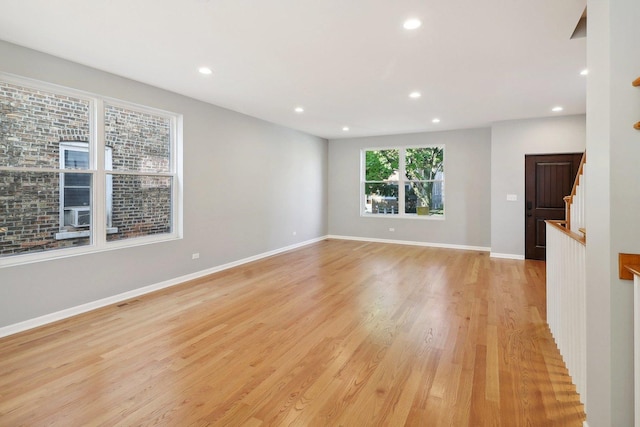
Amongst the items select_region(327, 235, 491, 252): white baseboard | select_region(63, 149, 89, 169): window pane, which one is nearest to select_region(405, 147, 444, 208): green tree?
select_region(327, 235, 491, 252): white baseboard

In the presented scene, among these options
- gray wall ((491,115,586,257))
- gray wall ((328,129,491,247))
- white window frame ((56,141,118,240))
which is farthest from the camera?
gray wall ((328,129,491,247))

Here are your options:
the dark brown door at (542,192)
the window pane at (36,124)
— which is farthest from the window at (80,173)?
Result: the dark brown door at (542,192)

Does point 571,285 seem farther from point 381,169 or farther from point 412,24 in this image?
point 381,169

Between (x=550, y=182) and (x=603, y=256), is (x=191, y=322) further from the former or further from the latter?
(x=550, y=182)

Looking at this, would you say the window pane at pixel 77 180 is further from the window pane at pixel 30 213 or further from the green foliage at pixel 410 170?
the green foliage at pixel 410 170

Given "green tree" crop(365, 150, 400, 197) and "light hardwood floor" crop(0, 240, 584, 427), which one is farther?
"green tree" crop(365, 150, 400, 197)

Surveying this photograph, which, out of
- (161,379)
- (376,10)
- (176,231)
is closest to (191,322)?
(161,379)

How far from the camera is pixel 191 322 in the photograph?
328 cm

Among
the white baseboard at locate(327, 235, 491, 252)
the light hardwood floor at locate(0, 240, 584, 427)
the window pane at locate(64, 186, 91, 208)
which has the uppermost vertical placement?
the window pane at locate(64, 186, 91, 208)

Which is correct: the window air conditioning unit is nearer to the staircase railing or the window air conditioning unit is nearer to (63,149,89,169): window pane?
(63,149,89,169): window pane

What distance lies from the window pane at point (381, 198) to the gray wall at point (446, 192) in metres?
0.24

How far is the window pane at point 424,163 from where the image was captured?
25.1 ft

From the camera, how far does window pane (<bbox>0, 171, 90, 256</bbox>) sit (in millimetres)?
3082

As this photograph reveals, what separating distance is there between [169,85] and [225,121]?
4.09 feet
